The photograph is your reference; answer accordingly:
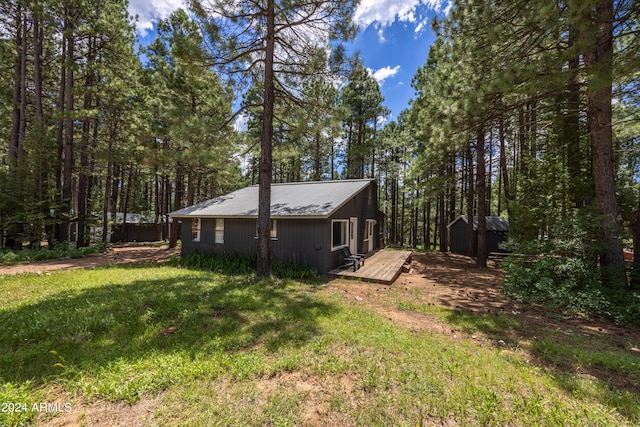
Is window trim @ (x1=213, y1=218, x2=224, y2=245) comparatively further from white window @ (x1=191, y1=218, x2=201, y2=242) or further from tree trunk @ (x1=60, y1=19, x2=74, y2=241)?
tree trunk @ (x1=60, y1=19, x2=74, y2=241)

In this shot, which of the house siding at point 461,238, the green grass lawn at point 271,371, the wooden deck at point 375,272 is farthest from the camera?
the house siding at point 461,238

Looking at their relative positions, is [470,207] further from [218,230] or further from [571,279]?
[218,230]

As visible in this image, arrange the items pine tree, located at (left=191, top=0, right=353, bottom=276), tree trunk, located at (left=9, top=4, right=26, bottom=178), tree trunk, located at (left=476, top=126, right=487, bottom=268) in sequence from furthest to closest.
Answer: tree trunk, located at (left=9, top=4, right=26, bottom=178) < tree trunk, located at (left=476, top=126, right=487, bottom=268) < pine tree, located at (left=191, top=0, right=353, bottom=276)

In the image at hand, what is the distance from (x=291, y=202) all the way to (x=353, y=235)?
10.8ft

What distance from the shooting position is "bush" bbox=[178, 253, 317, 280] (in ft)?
28.1

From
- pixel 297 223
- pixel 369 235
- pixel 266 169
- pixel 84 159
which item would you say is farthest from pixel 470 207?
pixel 84 159

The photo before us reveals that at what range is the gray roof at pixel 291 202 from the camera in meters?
8.93

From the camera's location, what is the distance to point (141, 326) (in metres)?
4.20

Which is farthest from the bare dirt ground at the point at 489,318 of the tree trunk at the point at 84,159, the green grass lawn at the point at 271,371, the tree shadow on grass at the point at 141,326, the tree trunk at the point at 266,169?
the tree trunk at the point at 84,159

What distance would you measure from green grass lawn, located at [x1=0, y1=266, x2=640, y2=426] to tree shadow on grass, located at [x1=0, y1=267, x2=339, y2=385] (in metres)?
0.03

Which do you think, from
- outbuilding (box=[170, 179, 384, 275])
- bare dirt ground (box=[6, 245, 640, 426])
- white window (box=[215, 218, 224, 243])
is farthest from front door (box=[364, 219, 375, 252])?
white window (box=[215, 218, 224, 243])

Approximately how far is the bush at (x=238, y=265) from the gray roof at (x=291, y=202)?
1758mm

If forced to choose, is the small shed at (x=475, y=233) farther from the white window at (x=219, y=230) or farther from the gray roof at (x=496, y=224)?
the white window at (x=219, y=230)

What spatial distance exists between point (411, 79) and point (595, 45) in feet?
49.8
